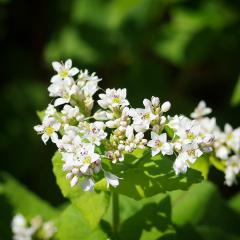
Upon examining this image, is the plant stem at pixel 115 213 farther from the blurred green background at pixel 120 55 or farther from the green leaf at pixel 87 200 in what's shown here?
the blurred green background at pixel 120 55

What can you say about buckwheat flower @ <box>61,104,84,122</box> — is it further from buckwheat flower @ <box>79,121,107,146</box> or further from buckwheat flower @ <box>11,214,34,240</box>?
buckwheat flower @ <box>11,214,34,240</box>

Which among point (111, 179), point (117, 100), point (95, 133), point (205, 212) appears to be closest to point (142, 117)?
point (117, 100)

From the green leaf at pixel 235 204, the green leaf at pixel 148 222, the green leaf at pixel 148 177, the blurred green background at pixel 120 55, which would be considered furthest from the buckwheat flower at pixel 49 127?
the blurred green background at pixel 120 55

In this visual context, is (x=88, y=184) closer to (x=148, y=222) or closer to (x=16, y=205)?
(x=148, y=222)

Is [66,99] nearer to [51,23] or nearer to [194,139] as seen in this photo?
[194,139]

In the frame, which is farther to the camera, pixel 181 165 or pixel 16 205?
pixel 16 205

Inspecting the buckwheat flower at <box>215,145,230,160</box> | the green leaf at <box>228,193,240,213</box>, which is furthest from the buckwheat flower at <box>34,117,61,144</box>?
the green leaf at <box>228,193,240,213</box>
